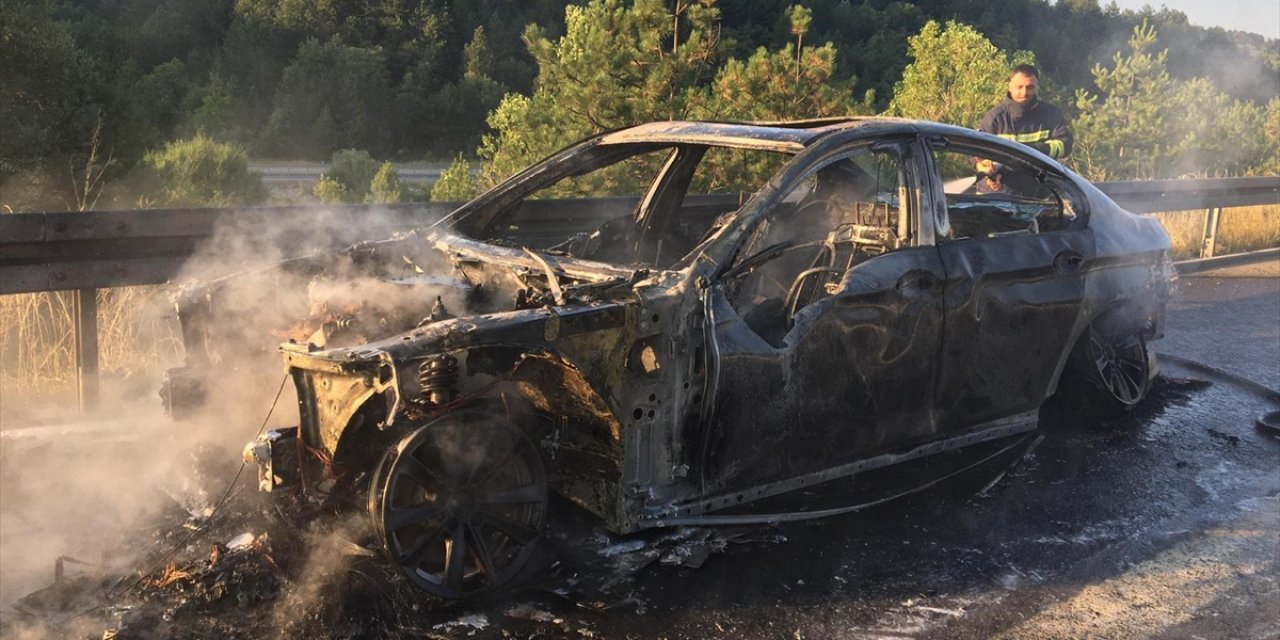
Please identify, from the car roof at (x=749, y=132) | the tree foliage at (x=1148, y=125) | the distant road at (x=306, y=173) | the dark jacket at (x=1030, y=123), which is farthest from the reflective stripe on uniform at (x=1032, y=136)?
the distant road at (x=306, y=173)

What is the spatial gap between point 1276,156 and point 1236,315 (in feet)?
75.3

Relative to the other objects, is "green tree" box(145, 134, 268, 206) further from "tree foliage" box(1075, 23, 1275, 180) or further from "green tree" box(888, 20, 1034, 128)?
"tree foliage" box(1075, 23, 1275, 180)

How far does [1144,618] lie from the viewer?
13.3 ft

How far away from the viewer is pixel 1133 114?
25.3 metres

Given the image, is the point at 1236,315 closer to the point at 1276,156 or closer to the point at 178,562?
the point at 178,562

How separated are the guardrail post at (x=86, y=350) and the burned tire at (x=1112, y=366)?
5.68 meters

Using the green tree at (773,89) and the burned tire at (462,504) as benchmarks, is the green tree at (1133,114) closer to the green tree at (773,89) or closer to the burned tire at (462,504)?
the green tree at (773,89)

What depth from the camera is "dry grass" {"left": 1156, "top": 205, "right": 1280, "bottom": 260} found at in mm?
14055

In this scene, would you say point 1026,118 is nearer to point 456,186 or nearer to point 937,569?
point 937,569

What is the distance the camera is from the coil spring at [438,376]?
387cm

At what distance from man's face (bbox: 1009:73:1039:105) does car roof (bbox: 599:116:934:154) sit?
177 inches

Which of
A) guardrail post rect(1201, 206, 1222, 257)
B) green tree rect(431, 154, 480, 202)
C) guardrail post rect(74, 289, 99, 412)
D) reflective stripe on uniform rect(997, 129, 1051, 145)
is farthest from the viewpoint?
green tree rect(431, 154, 480, 202)

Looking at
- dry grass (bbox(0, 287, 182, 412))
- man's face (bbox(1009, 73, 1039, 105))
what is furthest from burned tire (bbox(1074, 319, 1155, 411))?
dry grass (bbox(0, 287, 182, 412))

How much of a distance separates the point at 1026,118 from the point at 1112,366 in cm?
365
